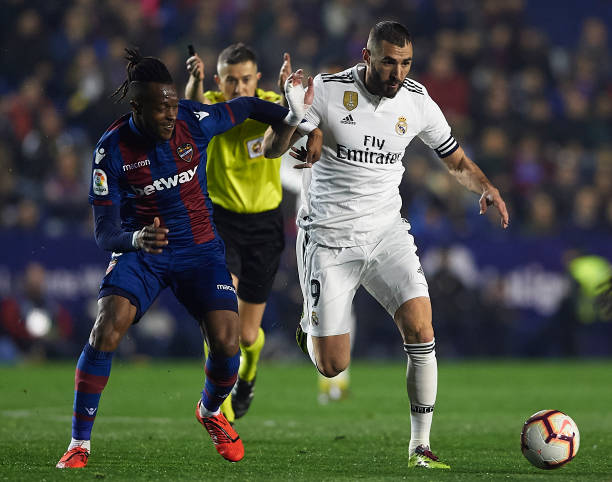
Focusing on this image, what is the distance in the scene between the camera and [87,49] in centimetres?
1714

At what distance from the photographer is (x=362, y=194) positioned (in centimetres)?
700

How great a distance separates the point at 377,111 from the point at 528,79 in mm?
12044

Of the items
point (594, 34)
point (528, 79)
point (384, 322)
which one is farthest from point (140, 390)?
point (594, 34)

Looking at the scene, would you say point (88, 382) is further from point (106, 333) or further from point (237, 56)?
point (237, 56)

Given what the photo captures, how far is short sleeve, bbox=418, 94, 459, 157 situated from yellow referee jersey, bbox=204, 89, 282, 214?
153cm

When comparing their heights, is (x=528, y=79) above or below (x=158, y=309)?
above

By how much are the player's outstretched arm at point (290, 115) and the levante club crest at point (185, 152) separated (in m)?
0.57

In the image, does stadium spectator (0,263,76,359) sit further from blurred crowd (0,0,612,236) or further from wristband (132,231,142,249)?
wristband (132,231,142,249)

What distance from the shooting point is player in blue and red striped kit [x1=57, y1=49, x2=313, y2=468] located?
20.8 ft

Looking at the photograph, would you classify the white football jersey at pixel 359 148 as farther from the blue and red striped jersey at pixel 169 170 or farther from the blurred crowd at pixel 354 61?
the blurred crowd at pixel 354 61

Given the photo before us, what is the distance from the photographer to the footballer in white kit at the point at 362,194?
6.86 meters

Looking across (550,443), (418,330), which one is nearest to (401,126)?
(418,330)

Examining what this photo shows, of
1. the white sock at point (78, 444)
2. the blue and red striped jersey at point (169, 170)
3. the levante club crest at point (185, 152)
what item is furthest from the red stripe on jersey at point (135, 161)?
the white sock at point (78, 444)

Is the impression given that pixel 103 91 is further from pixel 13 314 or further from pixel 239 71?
pixel 239 71
